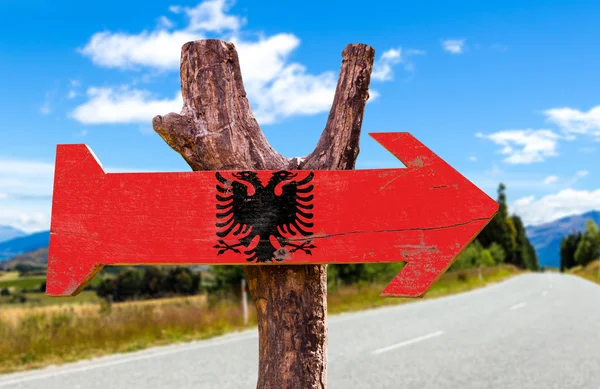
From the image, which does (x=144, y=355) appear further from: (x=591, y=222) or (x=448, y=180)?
(x=591, y=222)

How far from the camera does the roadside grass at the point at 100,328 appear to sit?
8.70 meters

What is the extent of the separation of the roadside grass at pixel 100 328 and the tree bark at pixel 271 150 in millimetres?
6448

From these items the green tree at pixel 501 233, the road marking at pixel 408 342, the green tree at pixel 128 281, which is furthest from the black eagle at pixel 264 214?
the green tree at pixel 501 233

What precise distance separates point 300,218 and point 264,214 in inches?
5.9

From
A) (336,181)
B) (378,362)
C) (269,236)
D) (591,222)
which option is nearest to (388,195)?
(336,181)

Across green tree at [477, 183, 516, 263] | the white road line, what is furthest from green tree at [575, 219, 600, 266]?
the white road line

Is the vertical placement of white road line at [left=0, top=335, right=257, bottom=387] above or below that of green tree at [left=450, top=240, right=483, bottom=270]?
below

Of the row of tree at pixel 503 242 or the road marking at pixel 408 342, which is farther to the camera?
the row of tree at pixel 503 242

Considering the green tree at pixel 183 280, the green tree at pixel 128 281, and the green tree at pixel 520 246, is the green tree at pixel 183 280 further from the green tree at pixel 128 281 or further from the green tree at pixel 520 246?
the green tree at pixel 520 246

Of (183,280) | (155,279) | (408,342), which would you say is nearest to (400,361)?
(408,342)

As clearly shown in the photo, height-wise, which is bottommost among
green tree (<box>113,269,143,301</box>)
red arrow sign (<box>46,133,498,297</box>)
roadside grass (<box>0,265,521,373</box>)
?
roadside grass (<box>0,265,521,373</box>)

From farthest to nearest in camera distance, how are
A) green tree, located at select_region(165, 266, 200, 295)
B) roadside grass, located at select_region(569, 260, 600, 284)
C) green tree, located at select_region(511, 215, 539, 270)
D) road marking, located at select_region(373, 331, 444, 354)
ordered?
1. green tree, located at select_region(511, 215, 539, 270)
2. roadside grass, located at select_region(569, 260, 600, 284)
3. green tree, located at select_region(165, 266, 200, 295)
4. road marking, located at select_region(373, 331, 444, 354)

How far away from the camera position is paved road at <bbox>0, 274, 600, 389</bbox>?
22.9ft

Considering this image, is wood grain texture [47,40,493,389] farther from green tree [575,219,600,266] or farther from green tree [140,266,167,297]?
green tree [575,219,600,266]
